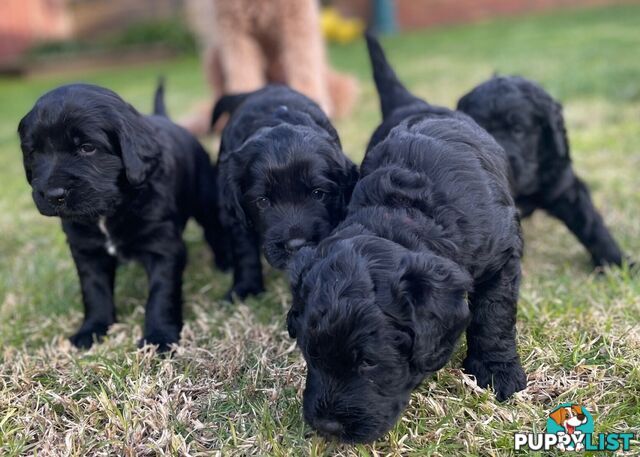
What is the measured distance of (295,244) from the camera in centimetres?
274

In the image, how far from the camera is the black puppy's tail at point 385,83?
12.9 feet

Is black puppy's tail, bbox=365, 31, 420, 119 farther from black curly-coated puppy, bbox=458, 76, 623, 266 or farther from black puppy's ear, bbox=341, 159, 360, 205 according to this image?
black puppy's ear, bbox=341, 159, 360, 205

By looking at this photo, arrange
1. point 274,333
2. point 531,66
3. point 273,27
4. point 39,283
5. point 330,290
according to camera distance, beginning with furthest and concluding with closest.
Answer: point 531,66 → point 273,27 → point 39,283 → point 274,333 → point 330,290

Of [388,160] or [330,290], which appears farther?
[388,160]

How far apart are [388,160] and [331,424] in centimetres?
107

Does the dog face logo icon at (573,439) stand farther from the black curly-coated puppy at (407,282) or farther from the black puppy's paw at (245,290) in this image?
the black puppy's paw at (245,290)

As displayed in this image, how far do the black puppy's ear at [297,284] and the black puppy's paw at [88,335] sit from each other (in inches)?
55.6

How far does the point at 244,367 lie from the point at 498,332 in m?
1.06

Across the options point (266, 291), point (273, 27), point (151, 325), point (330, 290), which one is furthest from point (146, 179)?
point (273, 27)

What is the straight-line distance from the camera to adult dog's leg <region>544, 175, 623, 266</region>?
12.0ft

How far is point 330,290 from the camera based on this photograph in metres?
2.03

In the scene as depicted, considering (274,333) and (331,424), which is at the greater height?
(331,424)

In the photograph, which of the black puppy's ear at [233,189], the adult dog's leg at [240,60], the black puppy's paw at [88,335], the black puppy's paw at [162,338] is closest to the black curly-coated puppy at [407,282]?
the black puppy's ear at [233,189]

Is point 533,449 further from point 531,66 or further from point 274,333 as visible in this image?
point 531,66
